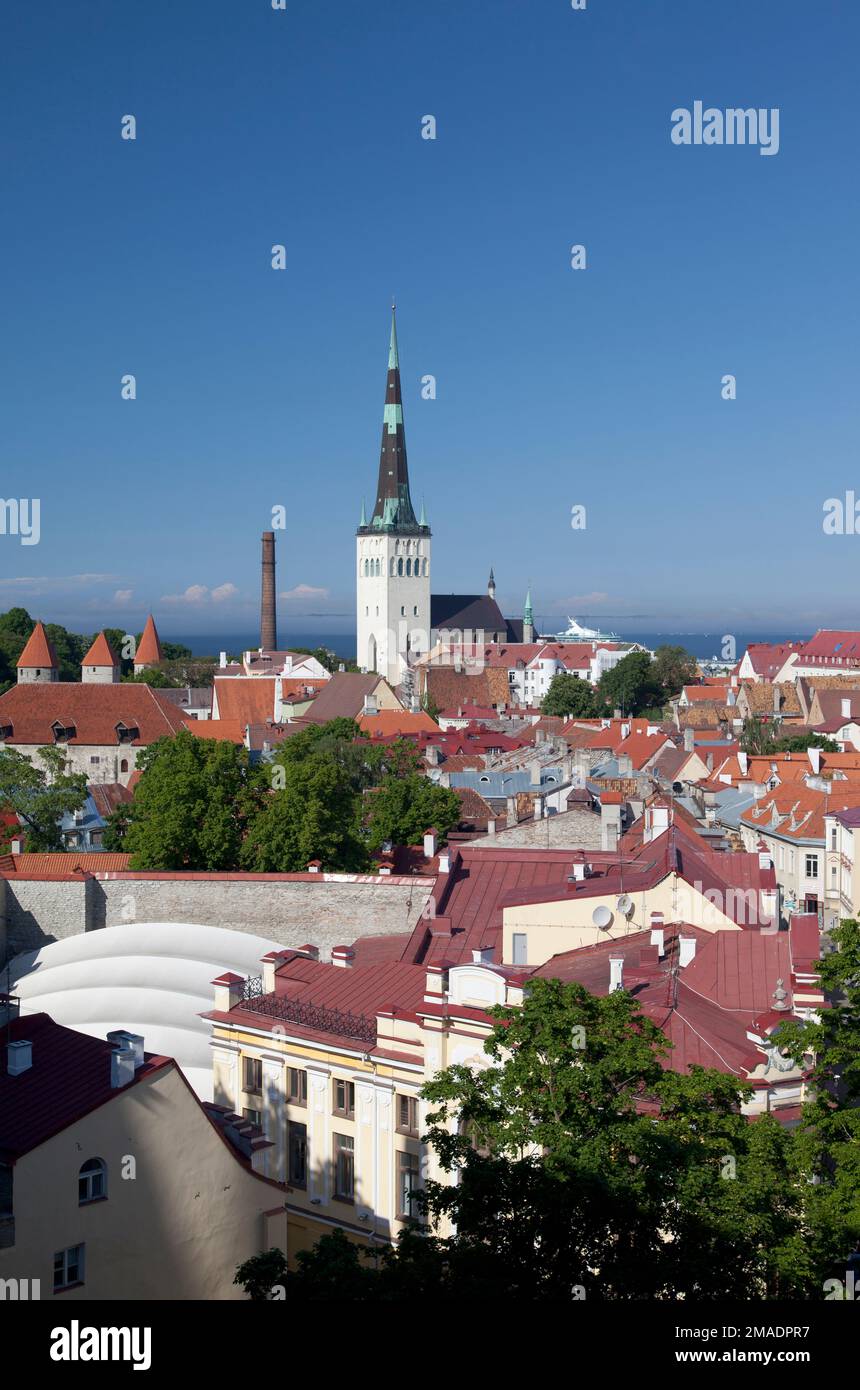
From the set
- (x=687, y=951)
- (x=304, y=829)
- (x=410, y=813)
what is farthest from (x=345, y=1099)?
(x=410, y=813)

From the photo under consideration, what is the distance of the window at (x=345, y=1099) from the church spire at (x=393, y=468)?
373ft

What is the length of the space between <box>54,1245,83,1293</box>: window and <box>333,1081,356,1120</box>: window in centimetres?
455

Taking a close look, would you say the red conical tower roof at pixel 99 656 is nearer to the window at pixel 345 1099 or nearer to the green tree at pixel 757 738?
the green tree at pixel 757 738

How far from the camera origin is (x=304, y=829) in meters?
33.5

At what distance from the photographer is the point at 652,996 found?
54.6 feet

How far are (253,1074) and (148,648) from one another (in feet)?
293

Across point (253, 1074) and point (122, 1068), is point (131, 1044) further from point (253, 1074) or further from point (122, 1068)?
point (253, 1074)

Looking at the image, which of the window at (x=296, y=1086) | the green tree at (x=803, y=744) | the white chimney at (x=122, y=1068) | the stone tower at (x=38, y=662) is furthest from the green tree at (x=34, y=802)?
the stone tower at (x=38, y=662)

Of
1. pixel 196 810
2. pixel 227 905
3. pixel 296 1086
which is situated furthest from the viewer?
pixel 196 810

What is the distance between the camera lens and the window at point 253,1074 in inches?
717

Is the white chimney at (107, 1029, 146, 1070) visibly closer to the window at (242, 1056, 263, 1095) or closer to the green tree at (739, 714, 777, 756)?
the window at (242, 1056, 263, 1095)

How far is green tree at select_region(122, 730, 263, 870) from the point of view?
1342 inches
